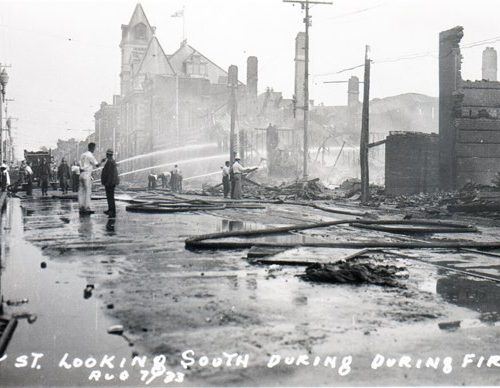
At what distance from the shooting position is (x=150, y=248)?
8789mm

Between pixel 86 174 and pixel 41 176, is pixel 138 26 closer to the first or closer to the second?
pixel 41 176

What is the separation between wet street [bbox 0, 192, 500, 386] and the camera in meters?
3.34

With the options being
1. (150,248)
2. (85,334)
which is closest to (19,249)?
(150,248)

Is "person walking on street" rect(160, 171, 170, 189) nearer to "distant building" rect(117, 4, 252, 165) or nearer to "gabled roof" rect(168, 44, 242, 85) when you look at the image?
"distant building" rect(117, 4, 252, 165)

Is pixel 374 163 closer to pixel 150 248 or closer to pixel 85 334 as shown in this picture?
pixel 150 248

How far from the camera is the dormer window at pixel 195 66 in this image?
73250mm

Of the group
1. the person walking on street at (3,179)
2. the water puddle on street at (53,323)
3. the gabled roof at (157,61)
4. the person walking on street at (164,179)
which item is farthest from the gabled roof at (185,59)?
the water puddle on street at (53,323)

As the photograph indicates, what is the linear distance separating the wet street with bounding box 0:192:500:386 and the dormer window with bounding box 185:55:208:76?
220 feet

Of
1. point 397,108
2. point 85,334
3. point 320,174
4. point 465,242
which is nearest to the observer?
point 85,334

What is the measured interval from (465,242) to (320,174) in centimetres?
3895

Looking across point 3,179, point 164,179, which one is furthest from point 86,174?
point 164,179

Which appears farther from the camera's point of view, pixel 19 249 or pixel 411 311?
pixel 19 249

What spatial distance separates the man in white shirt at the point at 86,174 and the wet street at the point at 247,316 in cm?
675

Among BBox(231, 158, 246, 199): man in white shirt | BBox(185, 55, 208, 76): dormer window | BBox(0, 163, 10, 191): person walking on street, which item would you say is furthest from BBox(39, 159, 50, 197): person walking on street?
BBox(185, 55, 208, 76): dormer window
